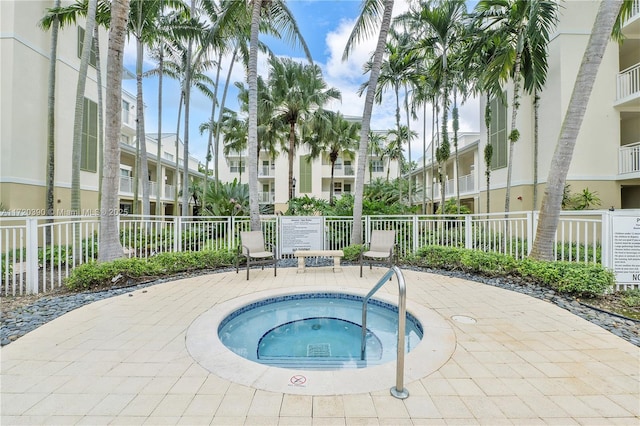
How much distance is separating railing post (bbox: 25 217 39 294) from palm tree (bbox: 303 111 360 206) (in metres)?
13.7

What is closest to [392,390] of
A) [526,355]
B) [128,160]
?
[526,355]

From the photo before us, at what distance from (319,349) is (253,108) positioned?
6666 mm

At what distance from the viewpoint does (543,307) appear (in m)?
4.43

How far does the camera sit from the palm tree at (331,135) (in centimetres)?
1695

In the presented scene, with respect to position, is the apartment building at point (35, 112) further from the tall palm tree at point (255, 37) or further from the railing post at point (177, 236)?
the tall palm tree at point (255, 37)

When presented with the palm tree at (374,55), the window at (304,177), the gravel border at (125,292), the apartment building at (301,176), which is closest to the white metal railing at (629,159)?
the gravel border at (125,292)

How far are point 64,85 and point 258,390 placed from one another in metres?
15.0

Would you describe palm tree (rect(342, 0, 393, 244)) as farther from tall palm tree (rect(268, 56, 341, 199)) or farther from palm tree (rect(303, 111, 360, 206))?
palm tree (rect(303, 111, 360, 206))

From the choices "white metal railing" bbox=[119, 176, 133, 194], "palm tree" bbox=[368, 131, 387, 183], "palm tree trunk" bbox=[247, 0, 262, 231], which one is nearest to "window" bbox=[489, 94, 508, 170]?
"palm tree trunk" bbox=[247, 0, 262, 231]

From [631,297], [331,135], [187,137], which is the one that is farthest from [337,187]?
[631,297]

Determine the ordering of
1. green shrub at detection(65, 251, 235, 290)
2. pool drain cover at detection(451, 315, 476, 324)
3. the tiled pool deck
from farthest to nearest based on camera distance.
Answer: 1. green shrub at detection(65, 251, 235, 290)
2. pool drain cover at detection(451, 315, 476, 324)
3. the tiled pool deck

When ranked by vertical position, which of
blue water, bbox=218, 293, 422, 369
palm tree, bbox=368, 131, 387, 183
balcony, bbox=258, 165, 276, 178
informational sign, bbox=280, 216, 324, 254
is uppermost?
palm tree, bbox=368, 131, 387, 183

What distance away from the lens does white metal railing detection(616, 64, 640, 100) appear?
10.0 meters

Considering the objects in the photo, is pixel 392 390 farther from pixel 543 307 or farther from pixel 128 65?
pixel 128 65
